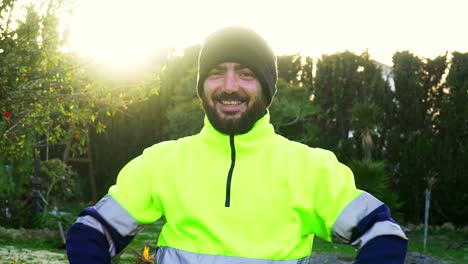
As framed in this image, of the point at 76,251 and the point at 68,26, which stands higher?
the point at 68,26

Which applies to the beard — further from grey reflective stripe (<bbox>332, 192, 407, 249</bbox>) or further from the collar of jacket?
grey reflective stripe (<bbox>332, 192, 407, 249</bbox>)

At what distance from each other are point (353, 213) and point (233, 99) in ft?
1.97

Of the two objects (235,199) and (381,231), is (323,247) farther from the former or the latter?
(381,231)

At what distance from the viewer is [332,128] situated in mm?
23484

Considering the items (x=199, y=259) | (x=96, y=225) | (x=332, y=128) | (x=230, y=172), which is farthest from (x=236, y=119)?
(x=332, y=128)

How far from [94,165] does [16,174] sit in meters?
9.69

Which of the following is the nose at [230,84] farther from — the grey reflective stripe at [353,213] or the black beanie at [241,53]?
the grey reflective stripe at [353,213]

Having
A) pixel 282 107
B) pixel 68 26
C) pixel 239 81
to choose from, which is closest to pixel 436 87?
pixel 282 107

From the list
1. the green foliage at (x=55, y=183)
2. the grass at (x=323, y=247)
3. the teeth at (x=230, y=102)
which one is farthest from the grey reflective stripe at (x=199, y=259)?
the green foliage at (x=55, y=183)

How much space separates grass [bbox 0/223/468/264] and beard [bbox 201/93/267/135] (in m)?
9.01

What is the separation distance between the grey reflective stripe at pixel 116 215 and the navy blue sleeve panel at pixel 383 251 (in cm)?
77

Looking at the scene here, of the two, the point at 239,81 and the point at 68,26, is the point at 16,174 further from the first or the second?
the point at 239,81

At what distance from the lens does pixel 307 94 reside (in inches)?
933

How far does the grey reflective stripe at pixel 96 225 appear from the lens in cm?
242
